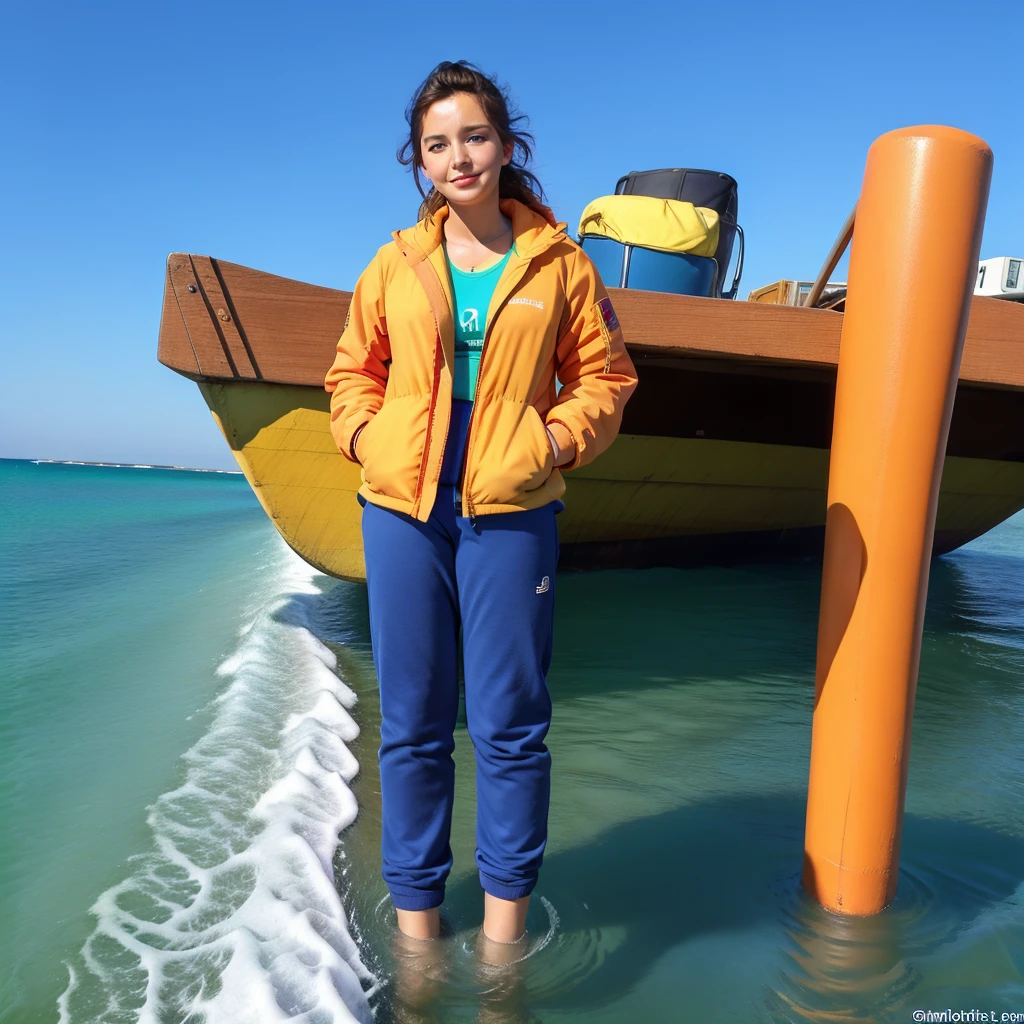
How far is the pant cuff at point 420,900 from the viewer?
5.52 feet

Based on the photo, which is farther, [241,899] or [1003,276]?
[1003,276]

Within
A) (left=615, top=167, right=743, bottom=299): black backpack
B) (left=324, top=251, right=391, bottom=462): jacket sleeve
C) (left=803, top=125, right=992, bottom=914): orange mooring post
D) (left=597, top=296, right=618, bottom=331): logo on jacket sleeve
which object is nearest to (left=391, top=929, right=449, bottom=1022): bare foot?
(left=803, top=125, right=992, bottom=914): orange mooring post

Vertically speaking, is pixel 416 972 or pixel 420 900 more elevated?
pixel 420 900

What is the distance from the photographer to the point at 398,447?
1.58 metres

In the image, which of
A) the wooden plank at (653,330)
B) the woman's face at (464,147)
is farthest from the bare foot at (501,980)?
the wooden plank at (653,330)

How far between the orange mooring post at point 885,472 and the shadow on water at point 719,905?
6.8 inches

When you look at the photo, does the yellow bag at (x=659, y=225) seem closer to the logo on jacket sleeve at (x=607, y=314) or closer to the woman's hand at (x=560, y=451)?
the logo on jacket sleeve at (x=607, y=314)

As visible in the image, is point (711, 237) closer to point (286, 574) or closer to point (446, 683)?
point (446, 683)

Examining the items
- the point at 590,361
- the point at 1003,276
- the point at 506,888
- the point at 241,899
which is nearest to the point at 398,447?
the point at 590,361

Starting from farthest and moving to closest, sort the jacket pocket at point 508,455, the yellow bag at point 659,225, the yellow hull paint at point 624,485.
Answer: the yellow bag at point 659,225 < the yellow hull paint at point 624,485 < the jacket pocket at point 508,455

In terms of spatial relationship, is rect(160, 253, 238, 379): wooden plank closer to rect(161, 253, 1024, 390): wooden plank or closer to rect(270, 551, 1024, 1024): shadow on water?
rect(161, 253, 1024, 390): wooden plank

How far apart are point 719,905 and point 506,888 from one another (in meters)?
0.65

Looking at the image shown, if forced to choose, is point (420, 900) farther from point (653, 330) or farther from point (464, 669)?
point (653, 330)

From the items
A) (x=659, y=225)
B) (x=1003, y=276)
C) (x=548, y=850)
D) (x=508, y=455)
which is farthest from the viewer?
(x=1003, y=276)
